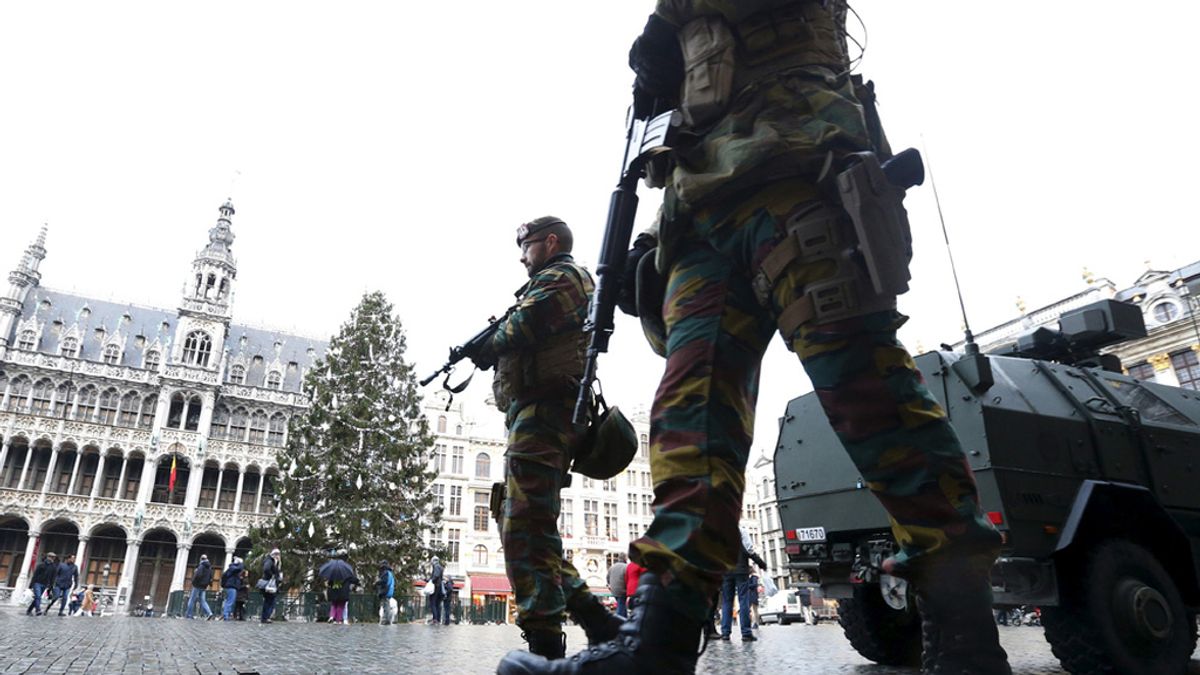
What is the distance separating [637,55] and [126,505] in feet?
151

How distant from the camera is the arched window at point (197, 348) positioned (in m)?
43.2

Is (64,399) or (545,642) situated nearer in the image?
(545,642)

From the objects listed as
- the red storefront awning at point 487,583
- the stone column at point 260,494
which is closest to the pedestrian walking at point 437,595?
the stone column at point 260,494

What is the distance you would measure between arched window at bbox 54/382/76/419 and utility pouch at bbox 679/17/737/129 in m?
49.2

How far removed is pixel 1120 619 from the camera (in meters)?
3.61

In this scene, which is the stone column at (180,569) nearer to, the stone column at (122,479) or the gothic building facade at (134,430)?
the gothic building facade at (134,430)

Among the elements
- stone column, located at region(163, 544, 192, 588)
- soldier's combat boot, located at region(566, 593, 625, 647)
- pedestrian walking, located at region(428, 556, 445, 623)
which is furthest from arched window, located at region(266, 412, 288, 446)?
soldier's combat boot, located at region(566, 593, 625, 647)

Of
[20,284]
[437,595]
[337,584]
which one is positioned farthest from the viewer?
[20,284]

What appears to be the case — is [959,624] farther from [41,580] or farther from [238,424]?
[238,424]

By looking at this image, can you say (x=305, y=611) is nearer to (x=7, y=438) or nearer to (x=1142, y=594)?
(x=1142, y=594)

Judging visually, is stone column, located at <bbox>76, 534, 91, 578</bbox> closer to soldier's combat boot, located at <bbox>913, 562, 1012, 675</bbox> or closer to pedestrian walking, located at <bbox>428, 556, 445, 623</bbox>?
pedestrian walking, located at <bbox>428, 556, 445, 623</bbox>

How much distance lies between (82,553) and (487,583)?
23.4 metres

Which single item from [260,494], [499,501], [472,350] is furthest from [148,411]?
[499,501]

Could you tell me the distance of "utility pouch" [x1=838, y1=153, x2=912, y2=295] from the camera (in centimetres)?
164
